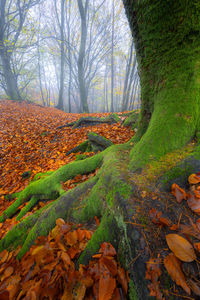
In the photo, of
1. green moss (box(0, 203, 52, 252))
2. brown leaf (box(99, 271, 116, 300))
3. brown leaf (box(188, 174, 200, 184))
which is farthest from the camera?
green moss (box(0, 203, 52, 252))

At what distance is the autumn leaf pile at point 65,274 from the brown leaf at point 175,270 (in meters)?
0.33

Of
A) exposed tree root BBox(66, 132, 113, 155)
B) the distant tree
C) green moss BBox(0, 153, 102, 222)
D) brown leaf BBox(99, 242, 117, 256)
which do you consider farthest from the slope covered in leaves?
the distant tree

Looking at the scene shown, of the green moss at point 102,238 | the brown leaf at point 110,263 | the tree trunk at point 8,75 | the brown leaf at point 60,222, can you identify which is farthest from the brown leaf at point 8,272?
the tree trunk at point 8,75

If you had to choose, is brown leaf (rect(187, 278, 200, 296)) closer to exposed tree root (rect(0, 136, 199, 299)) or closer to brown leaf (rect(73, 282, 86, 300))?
exposed tree root (rect(0, 136, 199, 299))

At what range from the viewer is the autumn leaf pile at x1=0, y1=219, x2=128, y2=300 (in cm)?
91

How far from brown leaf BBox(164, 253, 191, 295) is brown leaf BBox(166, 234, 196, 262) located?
0.12 feet

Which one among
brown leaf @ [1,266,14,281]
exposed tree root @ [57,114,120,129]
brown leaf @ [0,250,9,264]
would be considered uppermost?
exposed tree root @ [57,114,120,129]

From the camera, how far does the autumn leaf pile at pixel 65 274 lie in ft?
2.97

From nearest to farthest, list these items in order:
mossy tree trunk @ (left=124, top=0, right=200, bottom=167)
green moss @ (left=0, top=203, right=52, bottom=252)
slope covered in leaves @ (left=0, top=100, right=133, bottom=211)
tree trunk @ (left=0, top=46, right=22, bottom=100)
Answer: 1. mossy tree trunk @ (left=124, top=0, right=200, bottom=167)
2. green moss @ (left=0, top=203, right=52, bottom=252)
3. slope covered in leaves @ (left=0, top=100, right=133, bottom=211)
4. tree trunk @ (left=0, top=46, right=22, bottom=100)

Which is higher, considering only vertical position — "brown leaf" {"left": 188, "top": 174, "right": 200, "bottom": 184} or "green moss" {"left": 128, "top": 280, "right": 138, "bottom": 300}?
"brown leaf" {"left": 188, "top": 174, "right": 200, "bottom": 184}

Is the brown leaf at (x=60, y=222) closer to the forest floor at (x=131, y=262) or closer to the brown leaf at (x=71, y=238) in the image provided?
the forest floor at (x=131, y=262)

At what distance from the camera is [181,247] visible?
0.84m

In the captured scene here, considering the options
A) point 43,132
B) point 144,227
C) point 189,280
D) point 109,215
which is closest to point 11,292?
point 109,215

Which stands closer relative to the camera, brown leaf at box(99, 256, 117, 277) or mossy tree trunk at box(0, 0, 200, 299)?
brown leaf at box(99, 256, 117, 277)
